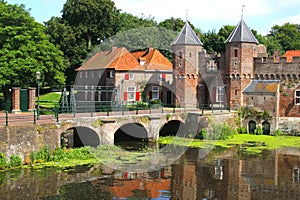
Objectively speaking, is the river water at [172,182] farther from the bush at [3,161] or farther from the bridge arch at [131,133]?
the bridge arch at [131,133]

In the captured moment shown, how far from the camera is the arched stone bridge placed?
21.9 meters

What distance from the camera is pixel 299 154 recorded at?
893 inches

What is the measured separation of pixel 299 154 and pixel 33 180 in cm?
1560

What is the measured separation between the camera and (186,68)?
32156 millimetres

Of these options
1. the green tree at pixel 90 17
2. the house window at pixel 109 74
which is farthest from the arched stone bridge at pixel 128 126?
the green tree at pixel 90 17

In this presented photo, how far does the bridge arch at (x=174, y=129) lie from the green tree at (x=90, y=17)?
71.1 feet

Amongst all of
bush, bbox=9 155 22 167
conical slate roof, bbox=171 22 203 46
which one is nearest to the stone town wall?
bush, bbox=9 155 22 167

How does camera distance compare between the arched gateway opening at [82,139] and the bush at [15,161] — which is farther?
the arched gateway opening at [82,139]

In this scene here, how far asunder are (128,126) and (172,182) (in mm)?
11640

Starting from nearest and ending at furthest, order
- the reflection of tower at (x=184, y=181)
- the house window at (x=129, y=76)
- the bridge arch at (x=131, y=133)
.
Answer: the reflection of tower at (x=184, y=181) < the bridge arch at (x=131, y=133) < the house window at (x=129, y=76)

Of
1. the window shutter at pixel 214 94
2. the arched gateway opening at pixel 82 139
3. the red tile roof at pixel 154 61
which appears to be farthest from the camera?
the red tile roof at pixel 154 61

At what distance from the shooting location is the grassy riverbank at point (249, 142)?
24578 millimetres

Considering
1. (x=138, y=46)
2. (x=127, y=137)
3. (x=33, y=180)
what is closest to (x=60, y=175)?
(x=33, y=180)

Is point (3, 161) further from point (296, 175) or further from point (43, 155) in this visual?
point (296, 175)
